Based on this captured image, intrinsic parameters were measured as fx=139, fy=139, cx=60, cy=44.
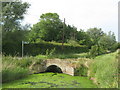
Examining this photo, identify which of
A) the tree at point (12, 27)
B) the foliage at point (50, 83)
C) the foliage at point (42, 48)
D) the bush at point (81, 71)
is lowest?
the foliage at point (50, 83)

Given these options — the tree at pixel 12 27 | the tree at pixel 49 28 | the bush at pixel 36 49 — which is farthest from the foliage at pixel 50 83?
the tree at pixel 49 28

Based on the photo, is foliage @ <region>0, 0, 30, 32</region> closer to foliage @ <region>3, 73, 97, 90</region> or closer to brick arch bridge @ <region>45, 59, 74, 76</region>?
brick arch bridge @ <region>45, 59, 74, 76</region>

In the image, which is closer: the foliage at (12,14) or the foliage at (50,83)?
the foliage at (50,83)

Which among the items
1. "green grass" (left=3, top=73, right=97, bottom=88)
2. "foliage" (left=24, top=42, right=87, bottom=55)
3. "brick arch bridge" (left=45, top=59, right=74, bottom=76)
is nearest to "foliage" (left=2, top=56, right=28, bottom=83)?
"green grass" (left=3, top=73, right=97, bottom=88)

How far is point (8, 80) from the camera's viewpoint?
182 inches

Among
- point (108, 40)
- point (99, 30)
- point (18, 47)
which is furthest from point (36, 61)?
point (99, 30)

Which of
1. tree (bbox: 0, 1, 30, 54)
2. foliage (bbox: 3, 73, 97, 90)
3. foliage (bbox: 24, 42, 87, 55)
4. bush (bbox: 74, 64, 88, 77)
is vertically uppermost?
tree (bbox: 0, 1, 30, 54)

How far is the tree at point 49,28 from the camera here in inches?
786

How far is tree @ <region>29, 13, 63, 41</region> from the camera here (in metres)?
20.0

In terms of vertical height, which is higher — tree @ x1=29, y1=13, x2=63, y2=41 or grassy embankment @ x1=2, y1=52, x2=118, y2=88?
tree @ x1=29, y1=13, x2=63, y2=41

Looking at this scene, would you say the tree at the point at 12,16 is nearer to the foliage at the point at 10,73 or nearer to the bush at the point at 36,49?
the bush at the point at 36,49

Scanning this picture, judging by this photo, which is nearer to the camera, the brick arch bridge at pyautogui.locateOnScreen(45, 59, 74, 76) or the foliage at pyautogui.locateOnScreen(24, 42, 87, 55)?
the brick arch bridge at pyautogui.locateOnScreen(45, 59, 74, 76)

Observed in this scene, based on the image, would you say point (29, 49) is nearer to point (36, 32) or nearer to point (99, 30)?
point (36, 32)

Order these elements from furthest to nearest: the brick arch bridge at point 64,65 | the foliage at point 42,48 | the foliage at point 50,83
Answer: the foliage at point 42,48 → the brick arch bridge at point 64,65 → the foliage at point 50,83
